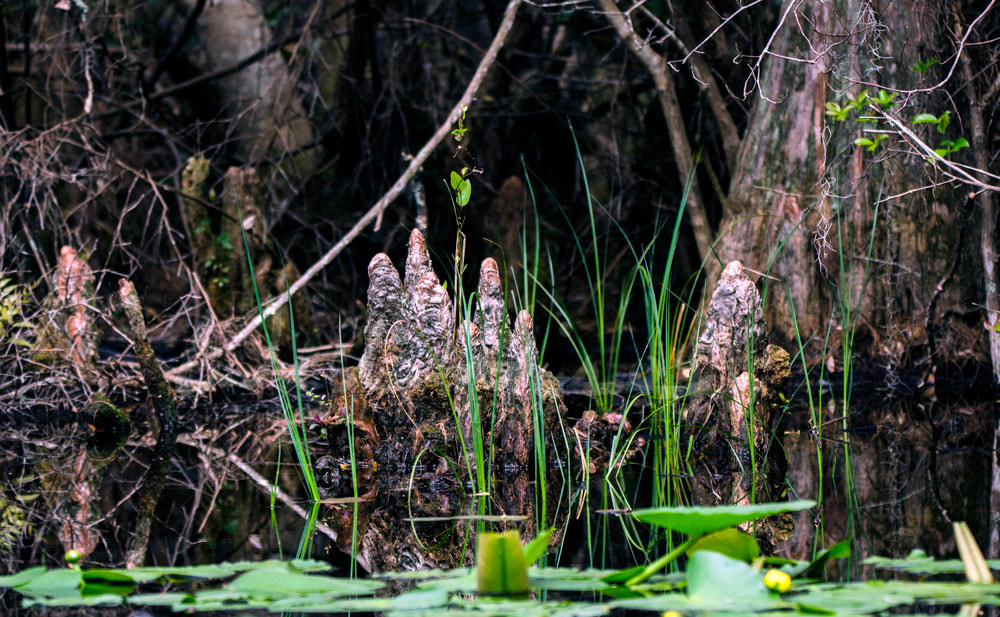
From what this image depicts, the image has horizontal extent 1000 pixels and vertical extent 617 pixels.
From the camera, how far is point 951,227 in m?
5.71

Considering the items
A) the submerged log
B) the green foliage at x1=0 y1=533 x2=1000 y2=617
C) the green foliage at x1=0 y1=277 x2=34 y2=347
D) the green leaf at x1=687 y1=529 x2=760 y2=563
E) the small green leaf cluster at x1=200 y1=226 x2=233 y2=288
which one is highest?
the small green leaf cluster at x1=200 y1=226 x2=233 y2=288

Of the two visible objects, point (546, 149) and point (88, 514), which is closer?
point (88, 514)

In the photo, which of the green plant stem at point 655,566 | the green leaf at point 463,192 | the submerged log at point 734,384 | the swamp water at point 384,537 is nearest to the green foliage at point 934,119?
the submerged log at point 734,384

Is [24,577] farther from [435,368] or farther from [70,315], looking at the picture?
[70,315]

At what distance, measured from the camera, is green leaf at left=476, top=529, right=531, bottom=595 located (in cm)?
179

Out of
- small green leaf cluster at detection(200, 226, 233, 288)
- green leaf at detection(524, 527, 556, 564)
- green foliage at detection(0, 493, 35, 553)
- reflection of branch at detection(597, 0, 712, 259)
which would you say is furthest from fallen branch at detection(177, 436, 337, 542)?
reflection of branch at detection(597, 0, 712, 259)

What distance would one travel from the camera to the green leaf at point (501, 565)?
1789mm

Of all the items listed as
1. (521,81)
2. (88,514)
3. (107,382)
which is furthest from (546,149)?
(88,514)

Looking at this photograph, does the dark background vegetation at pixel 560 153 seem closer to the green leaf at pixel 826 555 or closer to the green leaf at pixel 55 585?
the green leaf at pixel 826 555

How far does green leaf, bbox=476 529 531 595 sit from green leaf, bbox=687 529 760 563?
1.15 ft

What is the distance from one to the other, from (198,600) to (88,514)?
1.29 metres

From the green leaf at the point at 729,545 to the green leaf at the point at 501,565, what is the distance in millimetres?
351

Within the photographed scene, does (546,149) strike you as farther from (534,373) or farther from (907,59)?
(534,373)

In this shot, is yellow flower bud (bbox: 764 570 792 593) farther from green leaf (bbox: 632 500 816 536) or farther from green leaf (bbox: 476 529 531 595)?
green leaf (bbox: 476 529 531 595)
